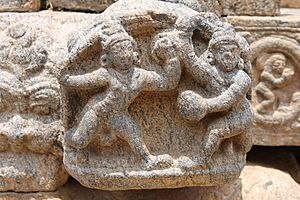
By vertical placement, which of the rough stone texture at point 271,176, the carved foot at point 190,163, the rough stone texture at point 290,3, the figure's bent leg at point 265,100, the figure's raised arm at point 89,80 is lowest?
the rough stone texture at point 271,176

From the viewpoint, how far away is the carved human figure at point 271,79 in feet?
6.19

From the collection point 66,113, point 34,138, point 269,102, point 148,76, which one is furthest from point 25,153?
point 269,102

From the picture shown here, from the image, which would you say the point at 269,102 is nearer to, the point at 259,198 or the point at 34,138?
the point at 259,198

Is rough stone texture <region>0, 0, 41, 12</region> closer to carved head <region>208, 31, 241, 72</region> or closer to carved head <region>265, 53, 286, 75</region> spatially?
carved head <region>208, 31, 241, 72</region>

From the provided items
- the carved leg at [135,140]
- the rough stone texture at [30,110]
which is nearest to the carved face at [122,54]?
the carved leg at [135,140]

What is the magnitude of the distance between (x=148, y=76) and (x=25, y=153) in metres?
0.49

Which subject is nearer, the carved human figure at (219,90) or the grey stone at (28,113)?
the carved human figure at (219,90)

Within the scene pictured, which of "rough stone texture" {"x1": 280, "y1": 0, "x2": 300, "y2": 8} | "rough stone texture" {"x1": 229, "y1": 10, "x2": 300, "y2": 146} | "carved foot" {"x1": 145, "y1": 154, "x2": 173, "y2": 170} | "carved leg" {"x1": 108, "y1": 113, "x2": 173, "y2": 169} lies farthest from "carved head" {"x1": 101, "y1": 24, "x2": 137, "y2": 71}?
"rough stone texture" {"x1": 280, "y1": 0, "x2": 300, "y2": 8}

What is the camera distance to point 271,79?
Result: 6.20ft

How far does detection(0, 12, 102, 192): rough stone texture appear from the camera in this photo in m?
1.47

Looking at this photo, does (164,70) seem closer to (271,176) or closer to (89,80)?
(89,80)

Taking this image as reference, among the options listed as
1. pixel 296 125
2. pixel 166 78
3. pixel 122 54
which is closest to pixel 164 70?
pixel 166 78

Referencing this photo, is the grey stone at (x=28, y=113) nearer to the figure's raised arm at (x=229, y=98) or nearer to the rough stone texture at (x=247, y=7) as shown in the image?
the figure's raised arm at (x=229, y=98)

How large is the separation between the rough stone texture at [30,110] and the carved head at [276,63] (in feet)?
2.64
